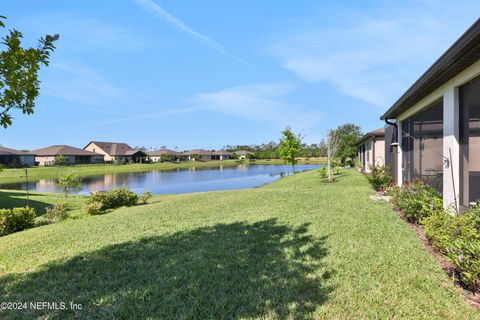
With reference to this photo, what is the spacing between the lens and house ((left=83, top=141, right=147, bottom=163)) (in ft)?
251

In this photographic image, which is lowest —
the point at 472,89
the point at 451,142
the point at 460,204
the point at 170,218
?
the point at 170,218

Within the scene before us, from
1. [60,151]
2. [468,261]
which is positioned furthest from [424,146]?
[60,151]

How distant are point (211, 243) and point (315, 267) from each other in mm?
2056

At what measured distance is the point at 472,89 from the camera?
16.4 ft

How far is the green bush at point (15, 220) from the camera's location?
8.27 meters

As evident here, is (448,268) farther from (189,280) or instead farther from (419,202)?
(189,280)

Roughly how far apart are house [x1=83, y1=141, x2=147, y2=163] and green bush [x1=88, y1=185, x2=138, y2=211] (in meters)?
66.4

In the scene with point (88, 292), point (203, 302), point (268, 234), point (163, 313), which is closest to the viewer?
point (163, 313)

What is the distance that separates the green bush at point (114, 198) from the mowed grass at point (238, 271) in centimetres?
466

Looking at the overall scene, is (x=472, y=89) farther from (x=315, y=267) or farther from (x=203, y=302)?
(x=203, y=302)

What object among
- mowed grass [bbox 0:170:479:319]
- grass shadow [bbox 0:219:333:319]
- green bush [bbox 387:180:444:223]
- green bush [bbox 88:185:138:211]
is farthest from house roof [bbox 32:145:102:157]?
green bush [bbox 387:180:444:223]

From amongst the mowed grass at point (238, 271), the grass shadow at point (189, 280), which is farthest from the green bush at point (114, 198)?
the grass shadow at point (189, 280)

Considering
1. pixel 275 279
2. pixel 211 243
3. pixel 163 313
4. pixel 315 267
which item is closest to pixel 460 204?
pixel 315 267

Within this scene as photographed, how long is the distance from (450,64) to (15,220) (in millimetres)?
11426
